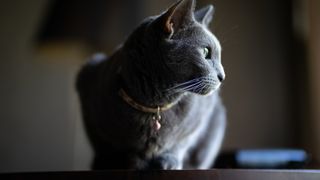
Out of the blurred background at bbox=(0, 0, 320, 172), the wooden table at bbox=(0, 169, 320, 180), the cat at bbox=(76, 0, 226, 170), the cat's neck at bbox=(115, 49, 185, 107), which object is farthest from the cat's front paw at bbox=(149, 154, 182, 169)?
the blurred background at bbox=(0, 0, 320, 172)

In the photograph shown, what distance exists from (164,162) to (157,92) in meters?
0.17

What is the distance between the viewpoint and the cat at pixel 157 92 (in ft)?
3.53

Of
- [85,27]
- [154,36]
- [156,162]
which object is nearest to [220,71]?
[154,36]

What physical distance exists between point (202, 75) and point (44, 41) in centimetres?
167

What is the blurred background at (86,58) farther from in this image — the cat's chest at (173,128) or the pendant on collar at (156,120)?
the pendant on collar at (156,120)

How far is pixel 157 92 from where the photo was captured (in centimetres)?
113

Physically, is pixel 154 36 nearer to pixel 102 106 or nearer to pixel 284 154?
pixel 102 106

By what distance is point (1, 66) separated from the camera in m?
2.50

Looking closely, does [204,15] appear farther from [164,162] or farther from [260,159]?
[260,159]

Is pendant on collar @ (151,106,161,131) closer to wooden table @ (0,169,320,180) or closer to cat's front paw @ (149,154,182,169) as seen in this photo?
cat's front paw @ (149,154,182,169)

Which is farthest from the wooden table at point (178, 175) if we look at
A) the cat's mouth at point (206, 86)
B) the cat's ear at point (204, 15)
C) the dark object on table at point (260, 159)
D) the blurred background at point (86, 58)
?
the blurred background at point (86, 58)

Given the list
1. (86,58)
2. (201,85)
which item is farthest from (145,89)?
(86,58)

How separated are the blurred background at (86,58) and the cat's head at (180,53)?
895 mm

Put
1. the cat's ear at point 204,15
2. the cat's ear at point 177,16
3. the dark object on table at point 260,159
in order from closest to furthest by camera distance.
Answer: the cat's ear at point 177,16
the cat's ear at point 204,15
the dark object on table at point 260,159
